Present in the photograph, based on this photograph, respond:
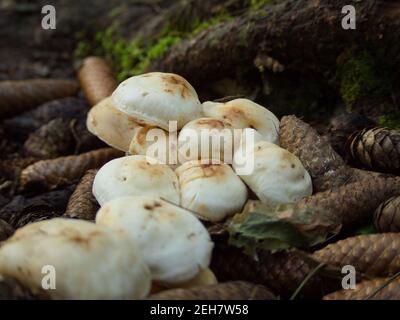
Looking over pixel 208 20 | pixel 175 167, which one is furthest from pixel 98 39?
pixel 175 167

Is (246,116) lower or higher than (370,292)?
higher

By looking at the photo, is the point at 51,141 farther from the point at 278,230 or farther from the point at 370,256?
the point at 370,256

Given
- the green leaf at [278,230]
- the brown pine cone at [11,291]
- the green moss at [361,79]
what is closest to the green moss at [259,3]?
the green moss at [361,79]

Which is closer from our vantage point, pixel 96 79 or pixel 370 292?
pixel 370 292

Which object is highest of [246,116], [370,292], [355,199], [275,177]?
[246,116]

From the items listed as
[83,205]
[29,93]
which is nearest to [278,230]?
[83,205]

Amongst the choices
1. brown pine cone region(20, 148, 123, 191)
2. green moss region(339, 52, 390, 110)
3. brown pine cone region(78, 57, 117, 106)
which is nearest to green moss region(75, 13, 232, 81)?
brown pine cone region(78, 57, 117, 106)

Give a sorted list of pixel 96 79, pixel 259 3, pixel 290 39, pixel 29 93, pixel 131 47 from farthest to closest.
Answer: pixel 131 47
pixel 96 79
pixel 29 93
pixel 259 3
pixel 290 39
